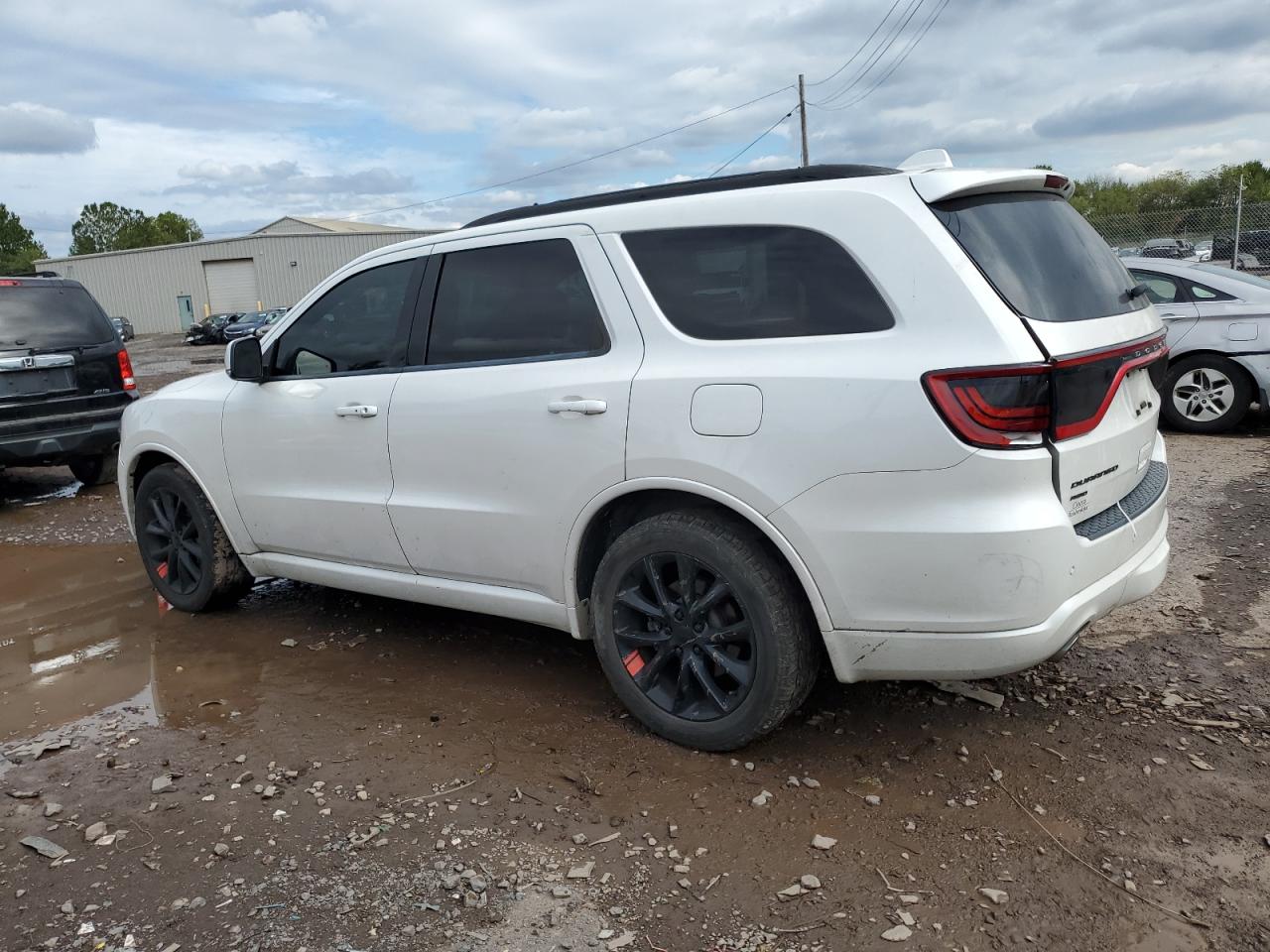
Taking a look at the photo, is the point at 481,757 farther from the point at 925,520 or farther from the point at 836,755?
the point at 925,520

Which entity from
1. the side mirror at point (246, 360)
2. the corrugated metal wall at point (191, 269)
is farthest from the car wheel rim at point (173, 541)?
the corrugated metal wall at point (191, 269)

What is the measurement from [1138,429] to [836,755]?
4.84 feet

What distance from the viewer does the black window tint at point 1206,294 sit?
8297mm

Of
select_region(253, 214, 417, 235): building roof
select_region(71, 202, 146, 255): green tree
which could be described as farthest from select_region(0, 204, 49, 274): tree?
select_region(253, 214, 417, 235): building roof

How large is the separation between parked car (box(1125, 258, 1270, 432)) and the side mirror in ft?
23.8

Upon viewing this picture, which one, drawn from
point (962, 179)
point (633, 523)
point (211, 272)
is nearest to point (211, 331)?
point (211, 272)

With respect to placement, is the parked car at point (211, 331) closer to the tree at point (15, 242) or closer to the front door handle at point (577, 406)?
the front door handle at point (577, 406)

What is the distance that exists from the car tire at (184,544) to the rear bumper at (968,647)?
3.34 meters

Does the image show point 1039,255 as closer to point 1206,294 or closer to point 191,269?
point 1206,294

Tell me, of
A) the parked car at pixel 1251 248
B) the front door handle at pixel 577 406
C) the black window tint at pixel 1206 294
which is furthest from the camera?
the parked car at pixel 1251 248

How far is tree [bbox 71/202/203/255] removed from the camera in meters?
107

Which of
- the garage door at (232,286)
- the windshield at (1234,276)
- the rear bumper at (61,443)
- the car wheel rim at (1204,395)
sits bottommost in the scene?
the car wheel rim at (1204,395)

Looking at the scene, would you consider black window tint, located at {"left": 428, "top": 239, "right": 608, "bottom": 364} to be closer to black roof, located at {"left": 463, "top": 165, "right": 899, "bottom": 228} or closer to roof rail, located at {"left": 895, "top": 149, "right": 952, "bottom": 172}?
black roof, located at {"left": 463, "top": 165, "right": 899, "bottom": 228}

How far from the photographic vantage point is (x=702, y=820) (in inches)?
119
